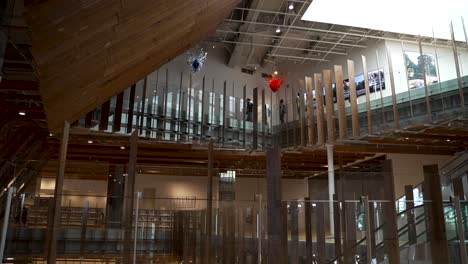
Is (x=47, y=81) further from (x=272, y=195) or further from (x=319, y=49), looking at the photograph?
(x=319, y=49)

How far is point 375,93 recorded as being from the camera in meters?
12.4

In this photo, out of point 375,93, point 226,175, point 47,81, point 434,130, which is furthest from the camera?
point 375,93

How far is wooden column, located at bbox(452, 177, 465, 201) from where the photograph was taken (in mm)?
6004

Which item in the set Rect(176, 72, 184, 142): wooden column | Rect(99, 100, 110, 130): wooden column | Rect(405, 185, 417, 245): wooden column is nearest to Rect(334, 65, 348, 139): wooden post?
Rect(176, 72, 184, 142): wooden column

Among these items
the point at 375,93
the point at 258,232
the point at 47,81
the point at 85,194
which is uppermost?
the point at 375,93

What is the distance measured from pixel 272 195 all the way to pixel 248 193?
0.38 metres

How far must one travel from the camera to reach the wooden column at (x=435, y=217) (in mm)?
6000

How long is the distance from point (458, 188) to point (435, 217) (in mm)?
534

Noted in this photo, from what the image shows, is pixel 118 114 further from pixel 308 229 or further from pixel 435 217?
pixel 435 217

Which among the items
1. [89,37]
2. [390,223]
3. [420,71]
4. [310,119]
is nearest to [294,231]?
[390,223]

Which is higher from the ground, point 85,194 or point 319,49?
point 319,49

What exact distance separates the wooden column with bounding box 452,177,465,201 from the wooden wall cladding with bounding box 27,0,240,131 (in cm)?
444

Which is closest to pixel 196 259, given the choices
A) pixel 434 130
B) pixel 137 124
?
pixel 137 124

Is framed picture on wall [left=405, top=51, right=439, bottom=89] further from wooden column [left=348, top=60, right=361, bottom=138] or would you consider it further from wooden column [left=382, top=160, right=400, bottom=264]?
wooden column [left=382, top=160, right=400, bottom=264]
